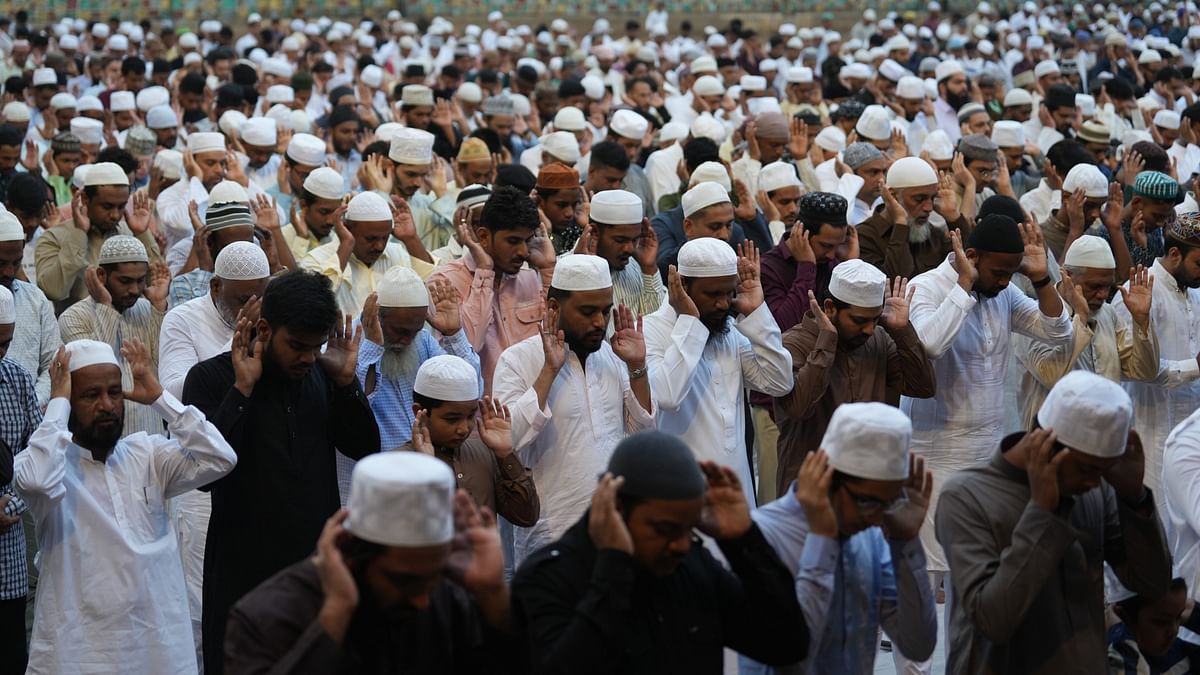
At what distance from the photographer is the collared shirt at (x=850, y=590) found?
3.56 meters

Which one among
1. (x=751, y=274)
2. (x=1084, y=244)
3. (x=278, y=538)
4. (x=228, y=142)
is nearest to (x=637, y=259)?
(x=751, y=274)

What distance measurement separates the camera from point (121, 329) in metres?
6.33

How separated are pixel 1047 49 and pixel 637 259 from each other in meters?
13.2

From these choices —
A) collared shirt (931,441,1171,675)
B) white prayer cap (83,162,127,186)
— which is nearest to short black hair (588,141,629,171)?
white prayer cap (83,162,127,186)

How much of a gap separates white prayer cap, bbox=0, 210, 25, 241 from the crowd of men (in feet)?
0.05

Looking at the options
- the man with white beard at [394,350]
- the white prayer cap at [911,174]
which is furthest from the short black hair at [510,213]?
the white prayer cap at [911,174]

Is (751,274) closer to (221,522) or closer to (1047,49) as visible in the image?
(221,522)

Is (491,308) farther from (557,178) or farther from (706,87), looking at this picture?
(706,87)

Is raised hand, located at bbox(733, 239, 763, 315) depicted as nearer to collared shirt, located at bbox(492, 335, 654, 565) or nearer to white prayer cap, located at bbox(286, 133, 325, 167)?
collared shirt, located at bbox(492, 335, 654, 565)

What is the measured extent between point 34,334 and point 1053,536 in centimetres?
417

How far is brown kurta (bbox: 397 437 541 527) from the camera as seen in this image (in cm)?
473

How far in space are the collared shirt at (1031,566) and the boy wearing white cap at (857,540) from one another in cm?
13

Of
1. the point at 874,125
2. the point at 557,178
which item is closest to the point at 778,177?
the point at 557,178

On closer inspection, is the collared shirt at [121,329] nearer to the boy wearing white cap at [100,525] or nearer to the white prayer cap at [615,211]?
the boy wearing white cap at [100,525]
